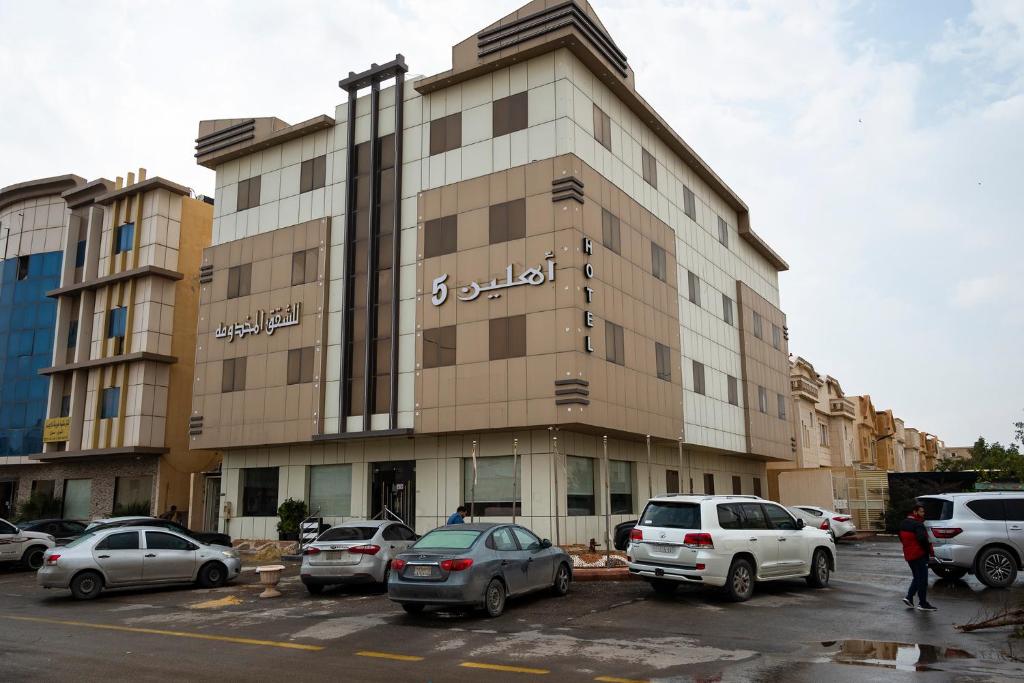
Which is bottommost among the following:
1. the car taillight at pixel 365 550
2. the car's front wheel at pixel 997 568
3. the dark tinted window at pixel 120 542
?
the car's front wheel at pixel 997 568

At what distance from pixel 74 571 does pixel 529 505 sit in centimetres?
1272

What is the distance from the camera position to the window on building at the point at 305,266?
101ft

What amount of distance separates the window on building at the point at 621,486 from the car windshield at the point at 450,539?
46.5 feet

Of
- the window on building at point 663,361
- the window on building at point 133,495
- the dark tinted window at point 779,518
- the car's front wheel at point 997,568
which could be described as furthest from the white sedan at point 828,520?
the window on building at point 133,495

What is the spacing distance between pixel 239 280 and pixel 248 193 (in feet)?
12.7

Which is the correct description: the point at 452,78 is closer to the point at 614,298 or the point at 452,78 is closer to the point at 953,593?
the point at 614,298

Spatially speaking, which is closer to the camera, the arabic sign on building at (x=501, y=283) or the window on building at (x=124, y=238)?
the arabic sign on building at (x=501, y=283)

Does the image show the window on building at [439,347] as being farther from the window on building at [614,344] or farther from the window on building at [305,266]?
the window on building at [305,266]

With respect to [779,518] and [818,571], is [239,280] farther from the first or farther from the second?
[818,571]

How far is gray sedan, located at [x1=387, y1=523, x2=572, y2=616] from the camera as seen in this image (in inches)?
508

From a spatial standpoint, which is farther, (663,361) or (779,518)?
(663,361)

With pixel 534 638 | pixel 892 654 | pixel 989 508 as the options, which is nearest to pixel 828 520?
pixel 989 508

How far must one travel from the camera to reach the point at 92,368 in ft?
130

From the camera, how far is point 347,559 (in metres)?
16.9
